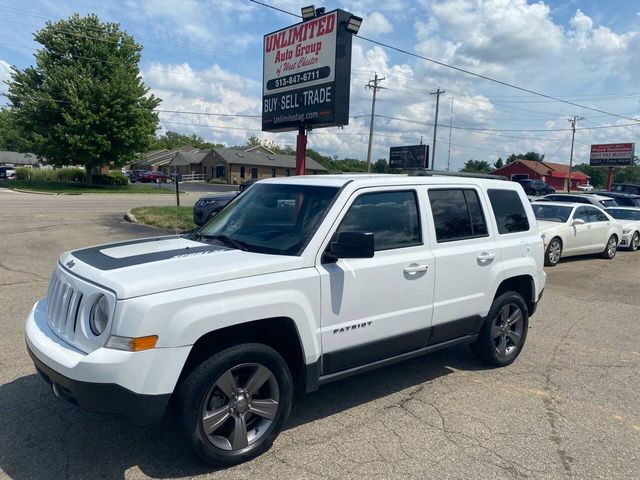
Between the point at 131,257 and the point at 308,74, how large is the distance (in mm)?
9477

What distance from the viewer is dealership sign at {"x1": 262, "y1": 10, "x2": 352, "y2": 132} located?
11422mm

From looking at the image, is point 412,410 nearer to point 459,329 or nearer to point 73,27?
point 459,329

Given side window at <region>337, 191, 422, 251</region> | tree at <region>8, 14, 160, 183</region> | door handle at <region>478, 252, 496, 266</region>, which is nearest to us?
side window at <region>337, 191, 422, 251</region>

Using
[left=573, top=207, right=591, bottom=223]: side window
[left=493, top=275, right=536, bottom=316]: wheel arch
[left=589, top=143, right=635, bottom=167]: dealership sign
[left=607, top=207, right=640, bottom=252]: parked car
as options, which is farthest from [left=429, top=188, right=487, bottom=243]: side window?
[left=589, top=143, right=635, bottom=167]: dealership sign

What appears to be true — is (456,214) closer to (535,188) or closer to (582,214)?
(582,214)

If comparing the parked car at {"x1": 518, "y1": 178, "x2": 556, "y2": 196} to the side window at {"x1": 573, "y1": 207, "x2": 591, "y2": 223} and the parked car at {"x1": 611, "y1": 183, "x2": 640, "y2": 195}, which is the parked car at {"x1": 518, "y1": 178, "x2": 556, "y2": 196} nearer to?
the parked car at {"x1": 611, "y1": 183, "x2": 640, "y2": 195}

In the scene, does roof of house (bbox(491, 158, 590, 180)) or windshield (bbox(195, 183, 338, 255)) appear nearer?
windshield (bbox(195, 183, 338, 255))

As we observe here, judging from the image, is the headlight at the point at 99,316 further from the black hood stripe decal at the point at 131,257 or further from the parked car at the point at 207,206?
the parked car at the point at 207,206

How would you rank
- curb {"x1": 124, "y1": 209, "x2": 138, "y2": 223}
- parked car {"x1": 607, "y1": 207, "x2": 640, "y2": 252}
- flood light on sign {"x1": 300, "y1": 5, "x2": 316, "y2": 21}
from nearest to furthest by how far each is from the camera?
flood light on sign {"x1": 300, "y1": 5, "x2": 316, "y2": 21} < parked car {"x1": 607, "y1": 207, "x2": 640, "y2": 252} < curb {"x1": 124, "y1": 209, "x2": 138, "y2": 223}

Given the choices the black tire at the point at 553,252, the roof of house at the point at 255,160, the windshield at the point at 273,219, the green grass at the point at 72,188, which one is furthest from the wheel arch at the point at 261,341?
the roof of house at the point at 255,160

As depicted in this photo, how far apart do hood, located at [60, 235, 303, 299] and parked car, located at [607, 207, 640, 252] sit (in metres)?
15.2

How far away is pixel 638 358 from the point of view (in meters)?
5.62

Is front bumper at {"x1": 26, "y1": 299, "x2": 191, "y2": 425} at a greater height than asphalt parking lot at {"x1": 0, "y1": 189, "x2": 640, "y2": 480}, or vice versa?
front bumper at {"x1": 26, "y1": 299, "x2": 191, "y2": 425}

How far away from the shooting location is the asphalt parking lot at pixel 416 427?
3.26m
